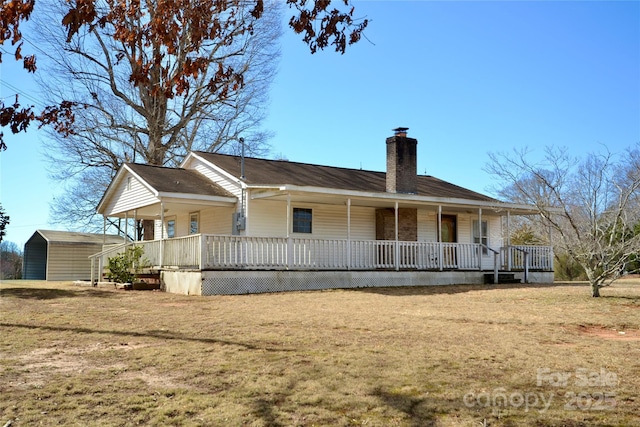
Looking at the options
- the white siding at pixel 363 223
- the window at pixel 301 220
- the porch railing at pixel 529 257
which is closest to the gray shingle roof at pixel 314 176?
the white siding at pixel 363 223

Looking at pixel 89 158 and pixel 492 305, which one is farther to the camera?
pixel 89 158

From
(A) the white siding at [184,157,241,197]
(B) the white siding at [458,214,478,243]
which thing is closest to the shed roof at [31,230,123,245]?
(A) the white siding at [184,157,241,197]

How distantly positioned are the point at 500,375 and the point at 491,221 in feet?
67.8

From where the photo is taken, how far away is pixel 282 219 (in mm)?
20625

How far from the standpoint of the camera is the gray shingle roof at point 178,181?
1961 cm

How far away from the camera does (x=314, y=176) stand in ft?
76.0

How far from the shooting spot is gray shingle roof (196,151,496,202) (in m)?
21.0

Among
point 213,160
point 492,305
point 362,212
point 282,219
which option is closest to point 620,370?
point 492,305

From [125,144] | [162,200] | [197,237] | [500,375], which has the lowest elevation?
[500,375]

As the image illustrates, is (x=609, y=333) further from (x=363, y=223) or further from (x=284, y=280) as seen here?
(x=363, y=223)

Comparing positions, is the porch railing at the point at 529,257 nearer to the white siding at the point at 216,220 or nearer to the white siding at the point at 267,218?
the white siding at the point at 267,218

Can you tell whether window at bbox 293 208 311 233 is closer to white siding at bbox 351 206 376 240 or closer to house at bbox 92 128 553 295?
house at bbox 92 128 553 295

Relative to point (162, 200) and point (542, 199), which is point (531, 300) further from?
point (162, 200)

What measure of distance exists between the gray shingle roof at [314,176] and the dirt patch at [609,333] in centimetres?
1157
